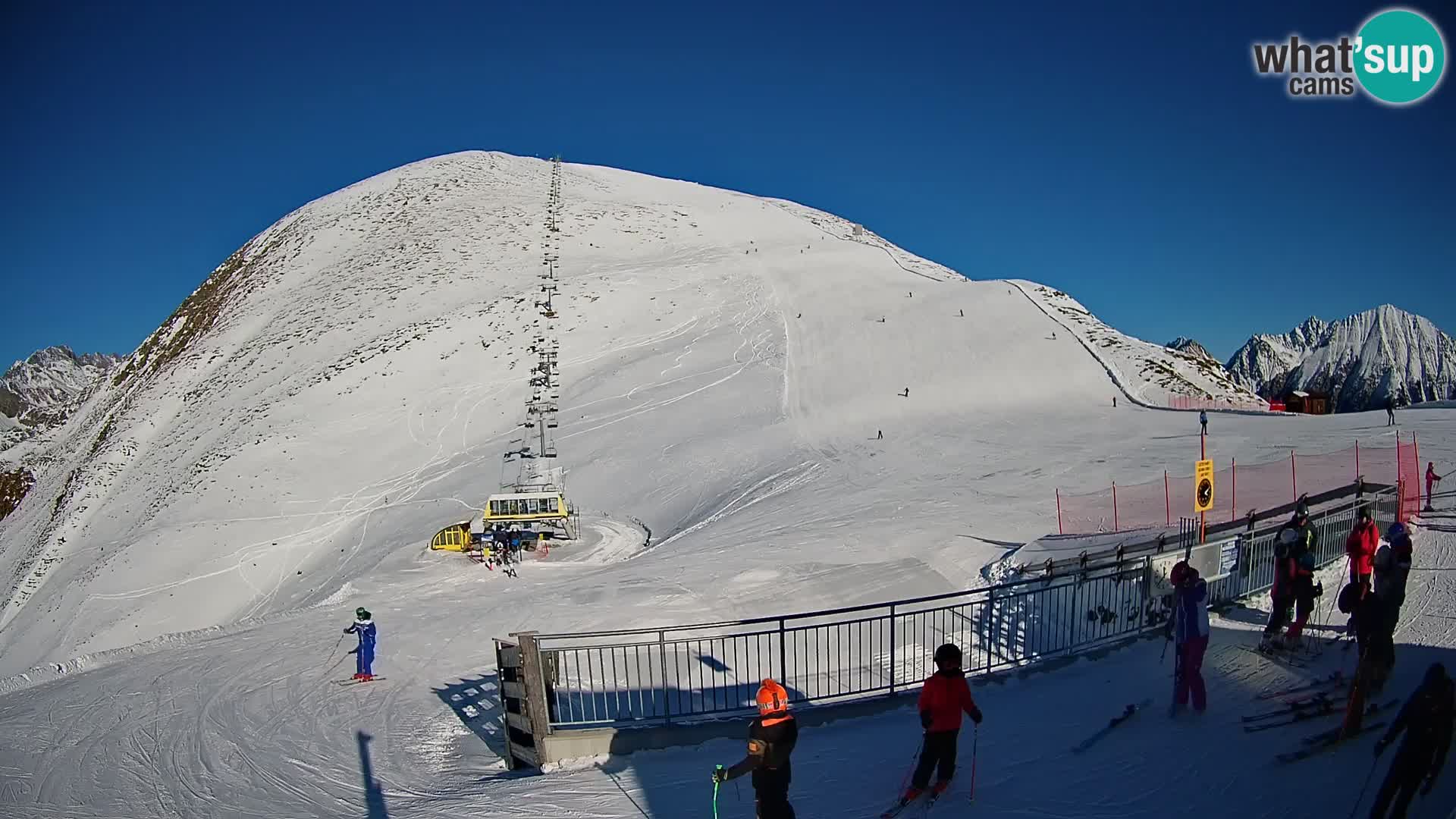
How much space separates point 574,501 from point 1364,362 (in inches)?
4899

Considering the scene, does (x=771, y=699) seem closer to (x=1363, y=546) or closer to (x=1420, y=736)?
(x=1420, y=736)

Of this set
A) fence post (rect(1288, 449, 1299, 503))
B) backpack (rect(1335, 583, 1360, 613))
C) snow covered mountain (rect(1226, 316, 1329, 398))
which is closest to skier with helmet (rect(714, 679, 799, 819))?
backpack (rect(1335, 583, 1360, 613))

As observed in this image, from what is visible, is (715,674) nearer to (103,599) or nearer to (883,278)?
(103,599)

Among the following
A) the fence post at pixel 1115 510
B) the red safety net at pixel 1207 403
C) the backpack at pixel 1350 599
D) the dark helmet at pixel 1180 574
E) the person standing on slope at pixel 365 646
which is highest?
the red safety net at pixel 1207 403

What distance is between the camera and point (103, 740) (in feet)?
39.2

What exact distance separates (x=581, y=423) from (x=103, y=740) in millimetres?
29370

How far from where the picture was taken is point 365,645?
14.1 meters

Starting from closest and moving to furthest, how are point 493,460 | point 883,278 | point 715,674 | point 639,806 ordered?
1. point 639,806
2. point 715,674
3. point 493,460
4. point 883,278

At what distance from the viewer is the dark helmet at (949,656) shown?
655 centimetres

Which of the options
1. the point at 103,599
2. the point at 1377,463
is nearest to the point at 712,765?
the point at 1377,463

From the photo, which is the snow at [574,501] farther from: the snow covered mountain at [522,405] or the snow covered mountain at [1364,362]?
the snow covered mountain at [1364,362]

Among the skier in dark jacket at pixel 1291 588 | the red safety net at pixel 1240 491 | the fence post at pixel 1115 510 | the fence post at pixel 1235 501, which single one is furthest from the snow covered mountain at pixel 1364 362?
→ the skier in dark jacket at pixel 1291 588

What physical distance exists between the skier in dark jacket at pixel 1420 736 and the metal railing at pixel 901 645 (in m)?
4.53

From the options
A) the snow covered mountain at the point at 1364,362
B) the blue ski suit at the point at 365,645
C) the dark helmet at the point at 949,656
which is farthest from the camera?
the snow covered mountain at the point at 1364,362
